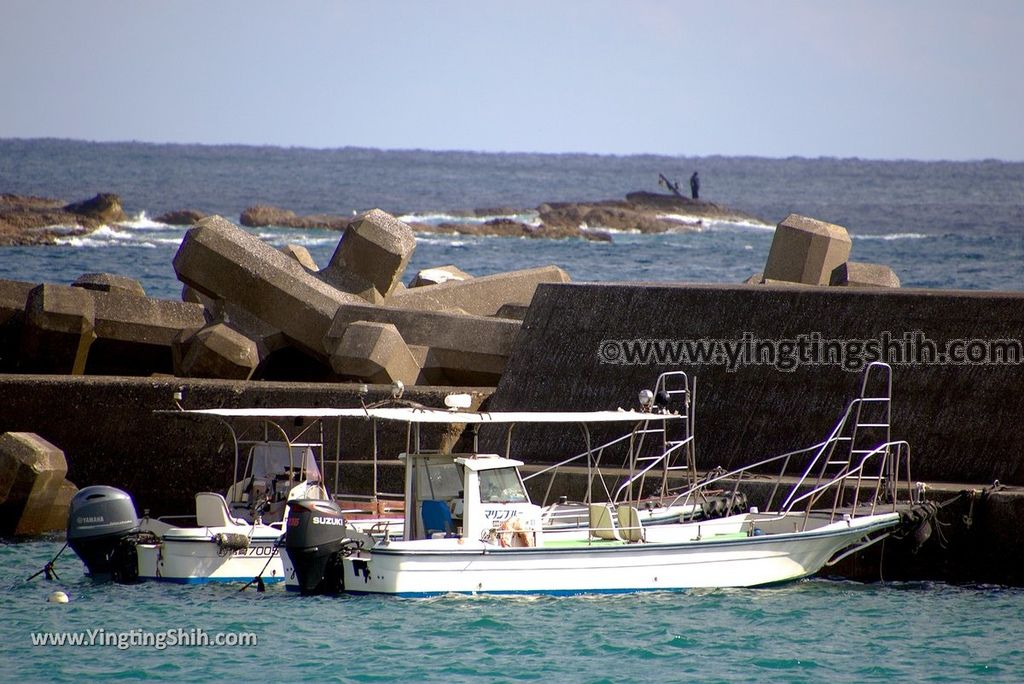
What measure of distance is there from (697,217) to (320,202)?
28.2m

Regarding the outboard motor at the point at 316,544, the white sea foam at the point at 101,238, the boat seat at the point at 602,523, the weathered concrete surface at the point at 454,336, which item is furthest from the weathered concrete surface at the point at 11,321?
the white sea foam at the point at 101,238

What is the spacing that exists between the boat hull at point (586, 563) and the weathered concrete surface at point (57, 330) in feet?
18.2

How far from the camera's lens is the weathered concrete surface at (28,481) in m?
13.2

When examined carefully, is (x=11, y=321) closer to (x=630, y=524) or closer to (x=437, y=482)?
(x=437, y=482)

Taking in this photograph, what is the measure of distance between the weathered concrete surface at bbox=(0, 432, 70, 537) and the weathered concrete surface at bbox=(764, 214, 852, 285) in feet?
27.8

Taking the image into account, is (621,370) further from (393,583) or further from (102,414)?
(102,414)

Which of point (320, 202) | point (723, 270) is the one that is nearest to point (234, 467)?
point (723, 270)

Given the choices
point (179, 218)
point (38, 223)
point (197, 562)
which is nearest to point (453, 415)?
point (197, 562)

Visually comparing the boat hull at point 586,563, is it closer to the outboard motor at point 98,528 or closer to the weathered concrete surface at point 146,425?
the outboard motor at point 98,528

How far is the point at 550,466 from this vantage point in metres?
13.0

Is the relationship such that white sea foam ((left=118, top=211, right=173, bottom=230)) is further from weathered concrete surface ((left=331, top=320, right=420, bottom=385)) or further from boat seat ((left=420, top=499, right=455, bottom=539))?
boat seat ((left=420, top=499, right=455, bottom=539))

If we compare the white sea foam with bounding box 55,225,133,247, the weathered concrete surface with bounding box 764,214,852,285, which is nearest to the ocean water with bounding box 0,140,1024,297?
the white sea foam with bounding box 55,225,133,247

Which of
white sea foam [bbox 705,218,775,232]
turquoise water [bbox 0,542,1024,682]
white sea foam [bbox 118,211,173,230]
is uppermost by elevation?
white sea foam [bbox 705,218,775,232]

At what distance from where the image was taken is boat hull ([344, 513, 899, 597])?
36.8ft
